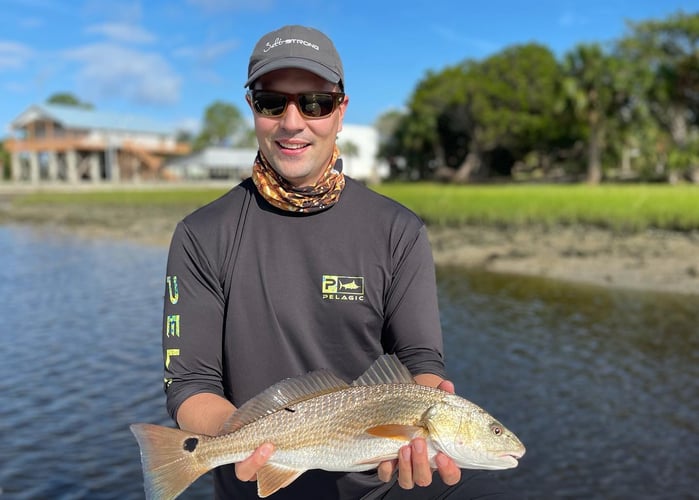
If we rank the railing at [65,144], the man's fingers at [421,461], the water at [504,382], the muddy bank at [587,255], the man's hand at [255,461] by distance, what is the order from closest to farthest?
1. the man's fingers at [421,461]
2. the man's hand at [255,461]
3. the water at [504,382]
4. the muddy bank at [587,255]
5. the railing at [65,144]

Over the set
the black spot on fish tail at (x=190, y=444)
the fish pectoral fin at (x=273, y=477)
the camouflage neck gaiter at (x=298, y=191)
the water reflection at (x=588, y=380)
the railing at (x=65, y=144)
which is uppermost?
the railing at (x=65, y=144)

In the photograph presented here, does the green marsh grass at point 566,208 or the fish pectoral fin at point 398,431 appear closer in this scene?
the fish pectoral fin at point 398,431

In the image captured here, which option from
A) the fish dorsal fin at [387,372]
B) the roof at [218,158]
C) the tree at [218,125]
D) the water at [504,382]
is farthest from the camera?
the tree at [218,125]

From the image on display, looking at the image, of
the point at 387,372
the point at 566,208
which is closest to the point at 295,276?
the point at 387,372

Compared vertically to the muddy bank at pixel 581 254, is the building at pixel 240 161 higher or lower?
higher

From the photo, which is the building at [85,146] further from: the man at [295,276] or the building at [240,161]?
the man at [295,276]

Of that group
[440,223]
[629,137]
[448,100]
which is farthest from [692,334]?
[448,100]

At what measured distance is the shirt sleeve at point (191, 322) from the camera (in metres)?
2.84

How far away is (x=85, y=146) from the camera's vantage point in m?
74.2

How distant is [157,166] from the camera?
85.1m

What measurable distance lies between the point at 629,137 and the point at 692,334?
46139 mm

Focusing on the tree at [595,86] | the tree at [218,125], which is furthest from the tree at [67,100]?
the tree at [595,86]

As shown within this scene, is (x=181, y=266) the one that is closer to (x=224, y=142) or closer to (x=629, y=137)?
(x=629, y=137)

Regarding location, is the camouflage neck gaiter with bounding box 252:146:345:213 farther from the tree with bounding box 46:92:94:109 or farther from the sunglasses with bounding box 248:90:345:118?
the tree with bounding box 46:92:94:109
